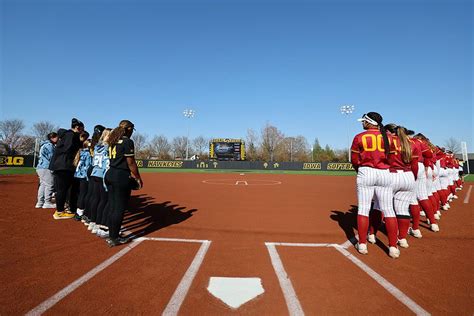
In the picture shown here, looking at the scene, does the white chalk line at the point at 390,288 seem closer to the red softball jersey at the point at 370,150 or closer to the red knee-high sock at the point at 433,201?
the red softball jersey at the point at 370,150

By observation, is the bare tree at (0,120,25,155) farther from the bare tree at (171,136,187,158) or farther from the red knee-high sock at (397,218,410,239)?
the red knee-high sock at (397,218,410,239)

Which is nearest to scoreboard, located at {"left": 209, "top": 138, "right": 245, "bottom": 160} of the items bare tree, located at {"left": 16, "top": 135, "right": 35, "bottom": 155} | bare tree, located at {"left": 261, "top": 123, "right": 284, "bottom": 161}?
bare tree, located at {"left": 261, "top": 123, "right": 284, "bottom": 161}

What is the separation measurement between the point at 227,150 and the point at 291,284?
44.9 m

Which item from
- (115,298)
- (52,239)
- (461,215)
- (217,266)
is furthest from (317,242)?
(461,215)

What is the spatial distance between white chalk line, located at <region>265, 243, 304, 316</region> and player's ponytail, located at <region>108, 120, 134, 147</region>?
10.7 ft

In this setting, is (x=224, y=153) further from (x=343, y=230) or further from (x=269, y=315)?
(x=269, y=315)

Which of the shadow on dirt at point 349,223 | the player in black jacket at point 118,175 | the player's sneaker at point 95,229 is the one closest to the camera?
the player in black jacket at point 118,175

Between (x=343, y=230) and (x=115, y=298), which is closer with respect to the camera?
(x=115, y=298)

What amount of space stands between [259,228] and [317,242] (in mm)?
1458

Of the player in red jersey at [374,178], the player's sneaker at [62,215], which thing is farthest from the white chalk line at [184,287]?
the player's sneaker at [62,215]

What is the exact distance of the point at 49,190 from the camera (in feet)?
25.4

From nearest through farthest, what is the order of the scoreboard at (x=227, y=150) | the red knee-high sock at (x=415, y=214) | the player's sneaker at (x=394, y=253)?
the player's sneaker at (x=394, y=253), the red knee-high sock at (x=415, y=214), the scoreboard at (x=227, y=150)

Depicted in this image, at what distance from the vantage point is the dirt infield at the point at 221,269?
2.64 m

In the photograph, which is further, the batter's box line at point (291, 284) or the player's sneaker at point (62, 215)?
the player's sneaker at point (62, 215)
